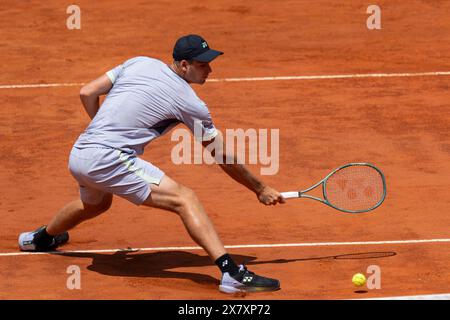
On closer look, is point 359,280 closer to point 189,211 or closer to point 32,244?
point 189,211

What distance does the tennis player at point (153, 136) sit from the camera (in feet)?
31.5

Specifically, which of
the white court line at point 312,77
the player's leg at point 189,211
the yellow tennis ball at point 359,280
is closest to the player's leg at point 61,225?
the player's leg at point 189,211

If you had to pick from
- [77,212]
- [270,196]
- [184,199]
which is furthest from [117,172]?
[270,196]

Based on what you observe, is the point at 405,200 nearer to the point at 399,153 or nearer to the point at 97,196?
the point at 399,153

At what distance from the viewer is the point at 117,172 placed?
968 cm

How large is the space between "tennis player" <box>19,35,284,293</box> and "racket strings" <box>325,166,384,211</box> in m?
0.93

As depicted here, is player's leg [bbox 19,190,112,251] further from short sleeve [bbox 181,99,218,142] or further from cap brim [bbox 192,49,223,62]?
cap brim [bbox 192,49,223,62]

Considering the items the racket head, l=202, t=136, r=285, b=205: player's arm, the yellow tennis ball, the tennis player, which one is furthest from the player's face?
the yellow tennis ball

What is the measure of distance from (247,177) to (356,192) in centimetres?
114

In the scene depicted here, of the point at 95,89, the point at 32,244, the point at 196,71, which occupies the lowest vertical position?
the point at 32,244

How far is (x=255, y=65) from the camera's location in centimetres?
1631

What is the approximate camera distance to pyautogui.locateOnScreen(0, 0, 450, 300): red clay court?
33.6 feet

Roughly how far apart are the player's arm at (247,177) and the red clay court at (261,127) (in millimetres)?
682

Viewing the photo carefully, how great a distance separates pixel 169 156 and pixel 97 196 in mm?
3216
